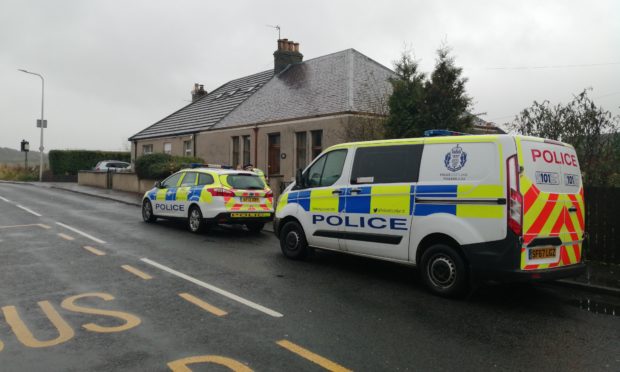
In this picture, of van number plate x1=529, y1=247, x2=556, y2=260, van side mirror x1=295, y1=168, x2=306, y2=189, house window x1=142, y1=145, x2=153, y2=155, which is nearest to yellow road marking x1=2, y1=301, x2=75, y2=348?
van side mirror x1=295, y1=168, x2=306, y2=189

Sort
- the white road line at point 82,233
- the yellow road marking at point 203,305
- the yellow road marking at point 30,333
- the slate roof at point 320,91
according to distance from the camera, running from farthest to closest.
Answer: the slate roof at point 320,91 < the white road line at point 82,233 < the yellow road marking at point 203,305 < the yellow road marking at point 30,333

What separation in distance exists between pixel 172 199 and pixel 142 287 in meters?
6.64

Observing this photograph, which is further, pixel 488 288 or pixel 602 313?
pixel 488 288

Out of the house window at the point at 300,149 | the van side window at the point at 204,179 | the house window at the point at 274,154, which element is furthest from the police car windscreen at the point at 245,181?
the house window at the point at 274,154

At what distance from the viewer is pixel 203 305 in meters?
5.55

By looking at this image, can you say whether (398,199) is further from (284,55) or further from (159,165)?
(284,55)

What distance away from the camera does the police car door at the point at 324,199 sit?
765 cm

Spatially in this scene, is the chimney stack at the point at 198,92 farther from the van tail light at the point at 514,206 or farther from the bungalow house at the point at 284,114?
the van tail light at the point at 514,206

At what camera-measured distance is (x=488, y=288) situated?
6777 millimetres

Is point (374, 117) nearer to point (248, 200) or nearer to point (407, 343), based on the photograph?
point (248, 200)

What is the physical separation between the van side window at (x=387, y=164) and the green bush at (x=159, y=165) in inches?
608

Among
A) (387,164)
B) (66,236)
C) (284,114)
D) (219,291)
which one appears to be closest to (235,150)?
(284,114)

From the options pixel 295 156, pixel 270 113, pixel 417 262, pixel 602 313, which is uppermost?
pixel 270 113

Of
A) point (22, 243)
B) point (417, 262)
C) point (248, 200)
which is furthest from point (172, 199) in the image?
point (417, 262)
